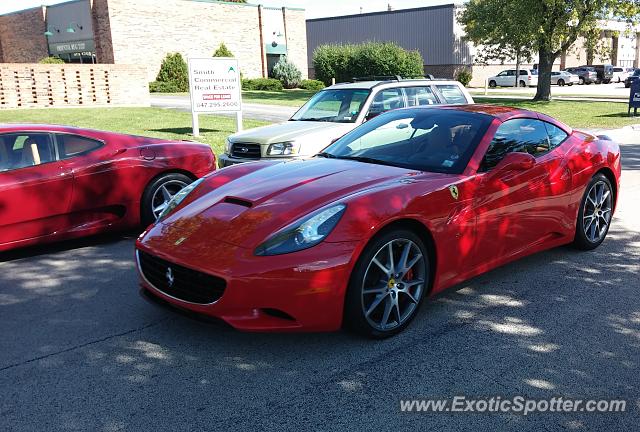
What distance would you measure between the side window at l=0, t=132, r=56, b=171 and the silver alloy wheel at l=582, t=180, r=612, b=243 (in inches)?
207

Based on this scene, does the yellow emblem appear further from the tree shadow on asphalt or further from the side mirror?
the tree shadow on asphalt

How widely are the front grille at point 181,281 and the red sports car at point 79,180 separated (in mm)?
2274

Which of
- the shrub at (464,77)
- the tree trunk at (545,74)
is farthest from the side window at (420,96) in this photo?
the shrub at (464,77)

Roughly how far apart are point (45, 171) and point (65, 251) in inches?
35.2

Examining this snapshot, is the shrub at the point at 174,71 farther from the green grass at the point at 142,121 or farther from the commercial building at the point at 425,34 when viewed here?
the commercial building at the point at 425,34

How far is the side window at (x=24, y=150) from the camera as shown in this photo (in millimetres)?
5777

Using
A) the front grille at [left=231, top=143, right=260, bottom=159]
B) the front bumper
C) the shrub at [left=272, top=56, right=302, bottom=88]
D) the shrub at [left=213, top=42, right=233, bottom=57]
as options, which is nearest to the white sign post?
the front grille at [left=231, top=143, right=260, bottom=159]

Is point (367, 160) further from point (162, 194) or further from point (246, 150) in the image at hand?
point (246, 150)

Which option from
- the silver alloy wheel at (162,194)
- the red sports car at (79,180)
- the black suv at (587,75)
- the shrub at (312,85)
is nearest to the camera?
the red sports car at (79,180)

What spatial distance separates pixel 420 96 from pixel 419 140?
528 cm

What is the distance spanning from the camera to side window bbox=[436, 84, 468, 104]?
10336mm

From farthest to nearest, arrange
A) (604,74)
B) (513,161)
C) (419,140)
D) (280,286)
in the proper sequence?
(604,74) → (419,140) → (513,161) → (280,286)

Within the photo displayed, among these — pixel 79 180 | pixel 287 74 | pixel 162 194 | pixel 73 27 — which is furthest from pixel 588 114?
pixel 73 27

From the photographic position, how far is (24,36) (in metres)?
47.4
